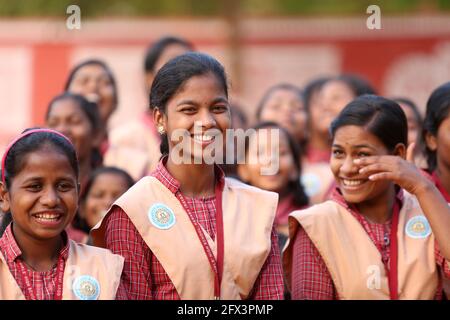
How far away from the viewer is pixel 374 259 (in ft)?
14.9

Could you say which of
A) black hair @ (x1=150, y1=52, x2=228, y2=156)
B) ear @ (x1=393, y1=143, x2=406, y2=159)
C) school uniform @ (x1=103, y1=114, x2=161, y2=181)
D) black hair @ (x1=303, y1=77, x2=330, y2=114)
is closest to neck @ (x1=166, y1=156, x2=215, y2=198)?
black hair @ (x1=150, y1=52, x2=228, y2=156)

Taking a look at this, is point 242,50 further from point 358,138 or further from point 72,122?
point 358,138

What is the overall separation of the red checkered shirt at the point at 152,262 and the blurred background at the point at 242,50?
27.9ft

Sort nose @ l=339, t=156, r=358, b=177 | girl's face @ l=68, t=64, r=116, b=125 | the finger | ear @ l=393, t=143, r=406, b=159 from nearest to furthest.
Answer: nose @ l=339, t=156, r=358, b=177, ear @ l=393, t=143, r=406, b=159, the finger, girl's face @ l=68, t=64, r=116, b=125

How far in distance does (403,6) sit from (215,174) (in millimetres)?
10767

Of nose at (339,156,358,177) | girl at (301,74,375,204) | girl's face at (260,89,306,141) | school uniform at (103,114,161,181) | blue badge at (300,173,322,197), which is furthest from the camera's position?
girl's face at (260,89,306,141)

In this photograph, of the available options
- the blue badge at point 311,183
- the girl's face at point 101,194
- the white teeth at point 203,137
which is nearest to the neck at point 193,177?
the white teeth at point 203,137

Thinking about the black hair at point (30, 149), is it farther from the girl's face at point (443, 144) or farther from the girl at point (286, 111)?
the girl at point (286, 111)

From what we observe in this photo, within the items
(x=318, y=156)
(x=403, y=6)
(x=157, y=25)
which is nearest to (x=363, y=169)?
(x=318, y=156)

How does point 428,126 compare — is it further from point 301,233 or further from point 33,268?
point 33,268

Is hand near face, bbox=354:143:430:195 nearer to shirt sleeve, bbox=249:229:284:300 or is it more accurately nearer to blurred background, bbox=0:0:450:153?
shirt sleeve, bbox=249:229:284:300

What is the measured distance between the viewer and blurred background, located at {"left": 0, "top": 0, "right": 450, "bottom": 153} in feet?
42.5

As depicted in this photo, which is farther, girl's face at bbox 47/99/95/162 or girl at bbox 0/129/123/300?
girl's face at bbox 47/99/95/162

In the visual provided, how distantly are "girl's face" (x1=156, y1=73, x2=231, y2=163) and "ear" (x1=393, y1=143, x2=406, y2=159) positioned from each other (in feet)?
2.80
